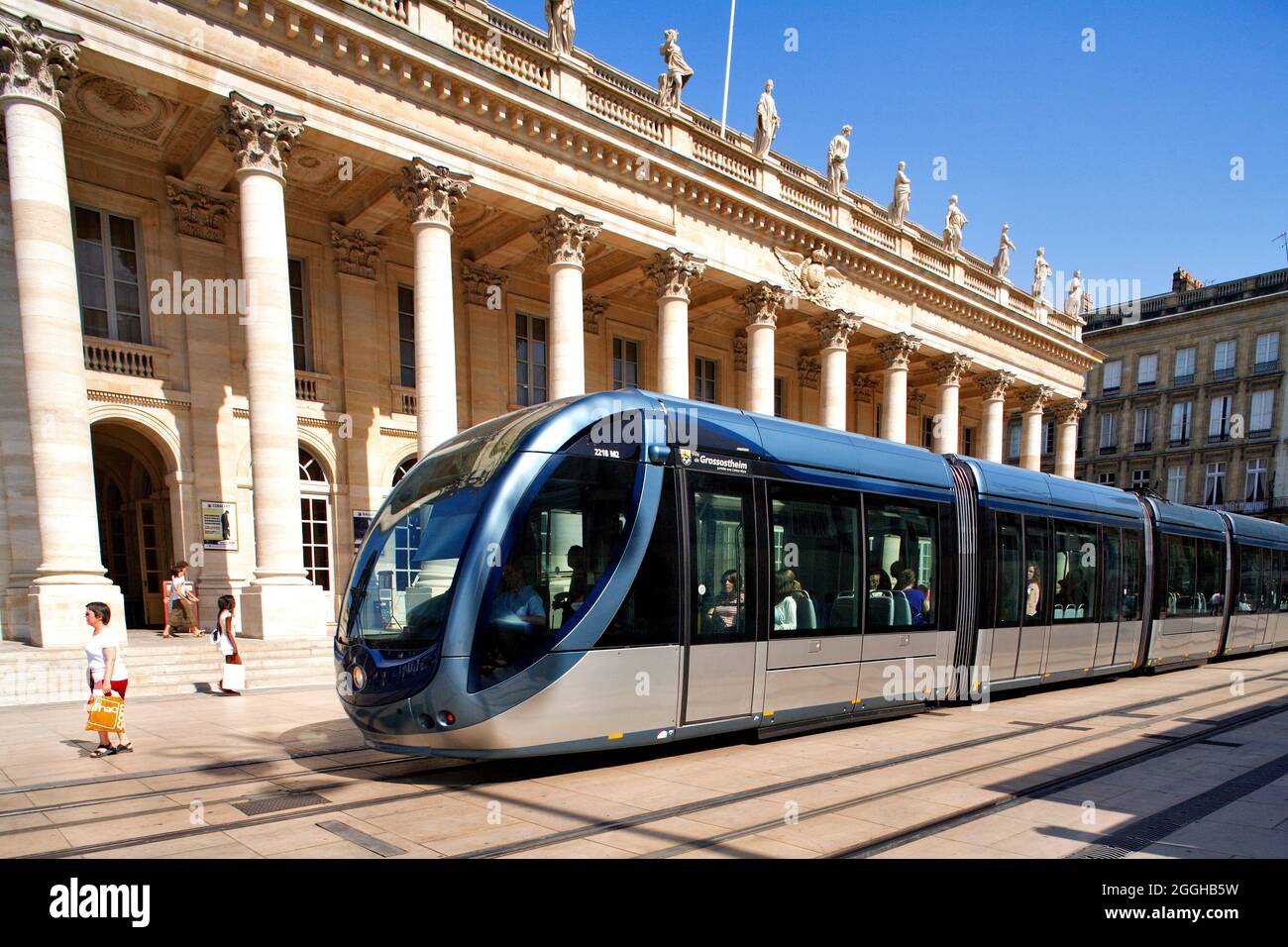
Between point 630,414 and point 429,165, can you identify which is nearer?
point 630,414

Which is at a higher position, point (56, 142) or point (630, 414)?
point (56, 142)

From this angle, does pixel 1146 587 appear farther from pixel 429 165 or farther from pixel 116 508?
pixel 116 508

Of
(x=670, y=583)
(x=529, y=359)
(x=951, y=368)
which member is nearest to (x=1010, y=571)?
(x=670, y=583)

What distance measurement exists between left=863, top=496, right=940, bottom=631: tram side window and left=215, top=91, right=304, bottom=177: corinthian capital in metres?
12.4

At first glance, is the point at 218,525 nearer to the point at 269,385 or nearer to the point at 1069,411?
the point at 269,385

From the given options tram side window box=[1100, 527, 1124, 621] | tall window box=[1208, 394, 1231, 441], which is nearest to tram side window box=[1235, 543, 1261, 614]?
tram side window box=[1100, 527, 1124, 621]

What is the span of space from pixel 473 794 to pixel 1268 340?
53.4 metres

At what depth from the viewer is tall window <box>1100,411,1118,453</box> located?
4897cm

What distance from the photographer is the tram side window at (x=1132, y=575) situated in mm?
12406

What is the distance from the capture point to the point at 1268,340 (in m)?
42.9

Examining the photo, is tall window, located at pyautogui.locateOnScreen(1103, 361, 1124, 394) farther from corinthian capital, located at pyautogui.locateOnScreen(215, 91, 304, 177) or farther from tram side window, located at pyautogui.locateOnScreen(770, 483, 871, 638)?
corinthian capital, located at pyautogui.locateOnScreen(215, 91, 304, 177)

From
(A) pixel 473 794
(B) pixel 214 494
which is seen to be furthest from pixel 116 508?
(A) pixel 473 794

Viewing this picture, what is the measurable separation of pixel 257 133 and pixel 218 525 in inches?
312

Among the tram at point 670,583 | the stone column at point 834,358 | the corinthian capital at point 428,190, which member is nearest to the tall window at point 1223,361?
the stone column at point 834,358
